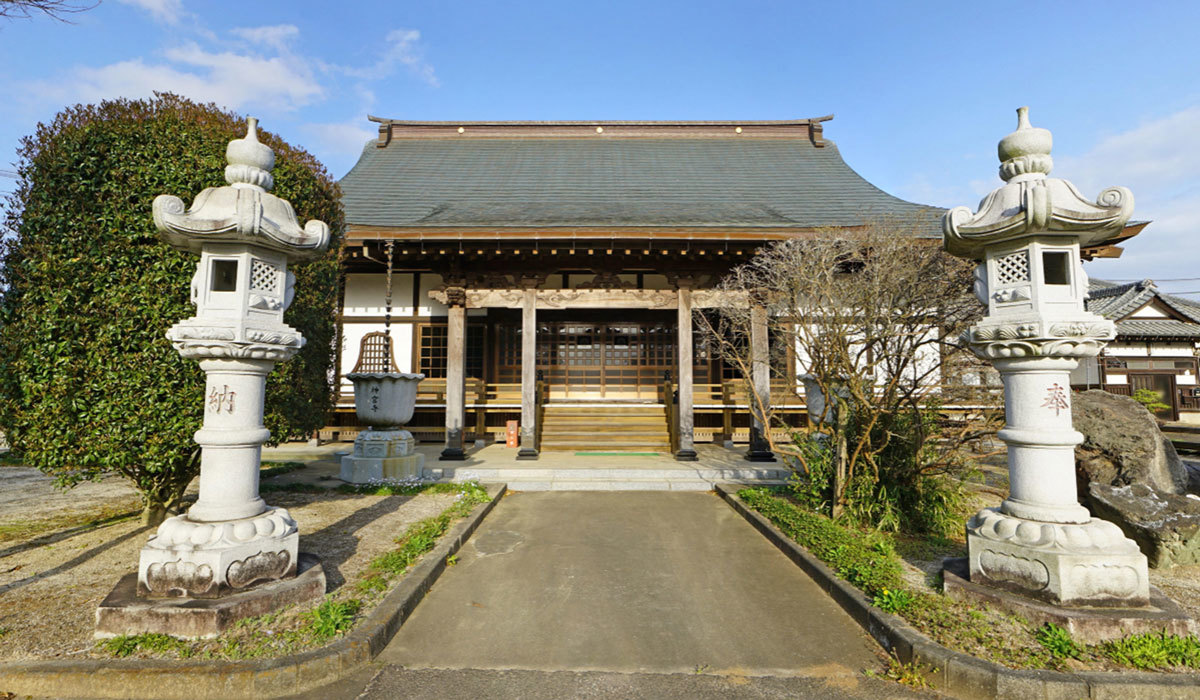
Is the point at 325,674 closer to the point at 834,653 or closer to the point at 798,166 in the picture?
the point at 834,653

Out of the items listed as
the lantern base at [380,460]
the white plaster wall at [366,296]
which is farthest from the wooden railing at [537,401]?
the lantern base at [380,460]

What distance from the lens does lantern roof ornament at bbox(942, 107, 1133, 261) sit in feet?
10.7

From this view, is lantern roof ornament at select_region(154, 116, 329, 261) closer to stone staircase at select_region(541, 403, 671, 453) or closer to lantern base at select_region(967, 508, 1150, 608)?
lantern base at select_region(967, 508, 1150, 608)

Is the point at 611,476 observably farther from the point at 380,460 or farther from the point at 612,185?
the point at 612,185

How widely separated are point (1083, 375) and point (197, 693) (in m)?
12.4

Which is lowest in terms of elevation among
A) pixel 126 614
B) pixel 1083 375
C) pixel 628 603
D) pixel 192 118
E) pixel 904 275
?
pixel 628 603

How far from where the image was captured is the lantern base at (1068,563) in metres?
3.08

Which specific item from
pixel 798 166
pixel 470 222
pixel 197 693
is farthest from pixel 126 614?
pixel 798 166

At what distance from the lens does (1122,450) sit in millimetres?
5559

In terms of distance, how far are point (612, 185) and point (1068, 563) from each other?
12.7 meters

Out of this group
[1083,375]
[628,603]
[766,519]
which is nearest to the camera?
[628,603]

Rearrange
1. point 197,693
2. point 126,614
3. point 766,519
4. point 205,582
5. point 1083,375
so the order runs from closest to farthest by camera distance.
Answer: point 197,693 → point 126,614 → point 205,582 → point 766,519 → point 1083,375

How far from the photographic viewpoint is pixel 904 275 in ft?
17.2

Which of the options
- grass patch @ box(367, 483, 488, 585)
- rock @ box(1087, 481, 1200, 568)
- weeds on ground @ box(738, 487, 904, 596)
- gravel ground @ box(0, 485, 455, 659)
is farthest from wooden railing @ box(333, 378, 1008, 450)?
rock @ box(1087, 481, 1200, 568)
